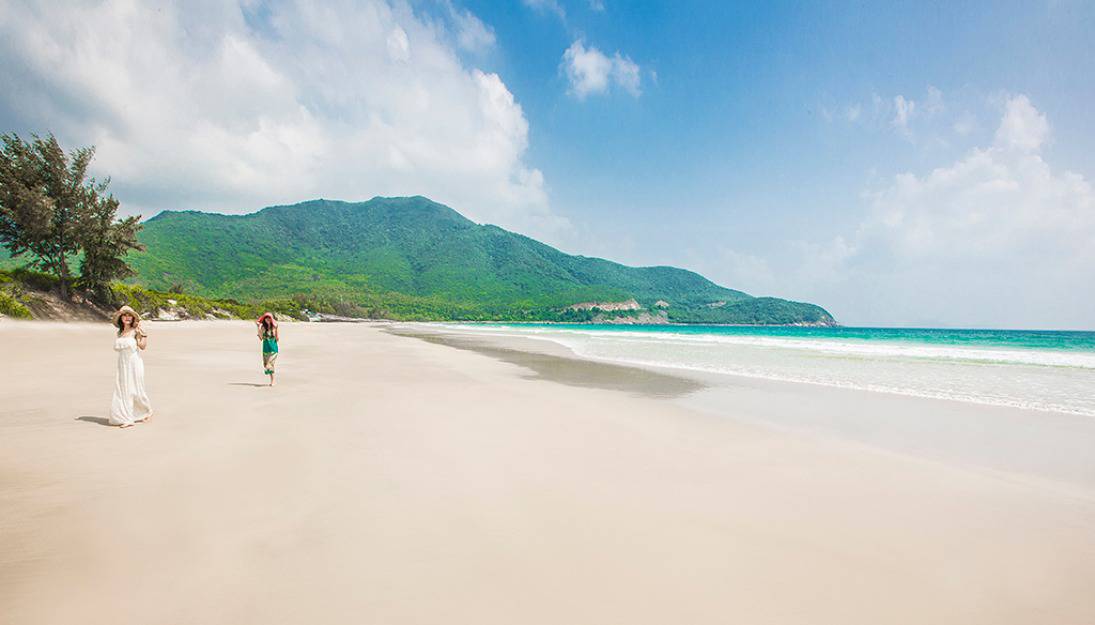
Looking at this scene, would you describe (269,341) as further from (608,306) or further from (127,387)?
(608,306)

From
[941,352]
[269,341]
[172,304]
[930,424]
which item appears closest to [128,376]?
[269,341]

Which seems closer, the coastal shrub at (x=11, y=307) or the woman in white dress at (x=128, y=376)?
the woman in white dress at (x=128, y=376)

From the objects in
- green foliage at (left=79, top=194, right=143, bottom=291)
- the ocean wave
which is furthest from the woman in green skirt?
green foliage at (left=79, top=194, right=143, bottom=291)

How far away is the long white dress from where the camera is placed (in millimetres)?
6926

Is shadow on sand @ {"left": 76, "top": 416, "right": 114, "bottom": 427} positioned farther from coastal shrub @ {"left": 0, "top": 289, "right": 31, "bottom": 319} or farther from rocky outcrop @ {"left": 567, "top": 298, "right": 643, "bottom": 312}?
rocky outcrop @ {"left": 567, "top": 298, "right": 643, "bottom": 312}

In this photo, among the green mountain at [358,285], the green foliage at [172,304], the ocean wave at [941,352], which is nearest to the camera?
the ocean wave at [941,352]

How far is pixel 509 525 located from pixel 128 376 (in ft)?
23.5

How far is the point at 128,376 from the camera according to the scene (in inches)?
282

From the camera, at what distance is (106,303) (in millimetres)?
37531

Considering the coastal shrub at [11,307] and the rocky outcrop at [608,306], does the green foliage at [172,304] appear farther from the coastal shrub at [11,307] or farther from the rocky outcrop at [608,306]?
the rocky outcrop at [608,306]

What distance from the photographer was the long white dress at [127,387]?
6.93m

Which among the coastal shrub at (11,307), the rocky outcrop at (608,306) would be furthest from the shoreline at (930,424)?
the rocky outcrop at (608,306)

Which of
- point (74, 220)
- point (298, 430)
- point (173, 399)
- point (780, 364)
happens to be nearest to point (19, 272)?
point (74, 220)

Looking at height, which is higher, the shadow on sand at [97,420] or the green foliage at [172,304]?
the green foliage at [172,304]
